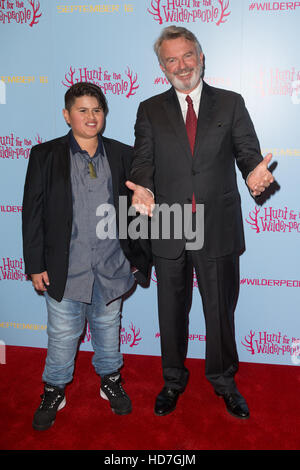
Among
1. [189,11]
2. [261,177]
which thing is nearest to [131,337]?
[261,177]

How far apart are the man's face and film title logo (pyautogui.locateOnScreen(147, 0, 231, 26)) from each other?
0.57 meters

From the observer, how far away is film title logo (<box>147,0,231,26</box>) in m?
2.70

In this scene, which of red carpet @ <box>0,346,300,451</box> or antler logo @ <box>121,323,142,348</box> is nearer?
red carpet @ <box>0,346,300,451</box>

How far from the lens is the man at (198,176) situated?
228cm

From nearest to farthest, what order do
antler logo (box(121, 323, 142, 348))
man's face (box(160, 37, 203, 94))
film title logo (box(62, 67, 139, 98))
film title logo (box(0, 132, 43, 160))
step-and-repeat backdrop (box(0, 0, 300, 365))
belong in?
man's face (box(160, 37, 203, 94))
step-and-repeat backdrop (box(0, 0, 300, 365))
film title logo (box(62, 67, 139, 98))
film title logo (box(0, 132, 43, 160))
antler logo (box(121, 323, 142, 348))

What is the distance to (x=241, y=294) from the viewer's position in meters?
3.06

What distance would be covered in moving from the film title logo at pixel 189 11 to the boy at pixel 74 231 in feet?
2.75

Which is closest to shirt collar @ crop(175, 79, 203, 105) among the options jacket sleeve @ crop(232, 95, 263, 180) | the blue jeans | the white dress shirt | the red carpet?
the white dress shirt

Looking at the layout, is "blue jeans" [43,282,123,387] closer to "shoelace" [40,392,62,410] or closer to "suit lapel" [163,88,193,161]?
"shoelace" [40,392,62,410]

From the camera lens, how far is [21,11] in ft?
9.46

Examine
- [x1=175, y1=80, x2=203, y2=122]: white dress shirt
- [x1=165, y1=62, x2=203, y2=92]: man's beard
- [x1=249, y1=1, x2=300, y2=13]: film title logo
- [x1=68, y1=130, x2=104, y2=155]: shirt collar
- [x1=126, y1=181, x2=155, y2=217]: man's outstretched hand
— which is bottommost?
[x1=126, y1=181, x2=155, y2=217]: man's outstretched hand
